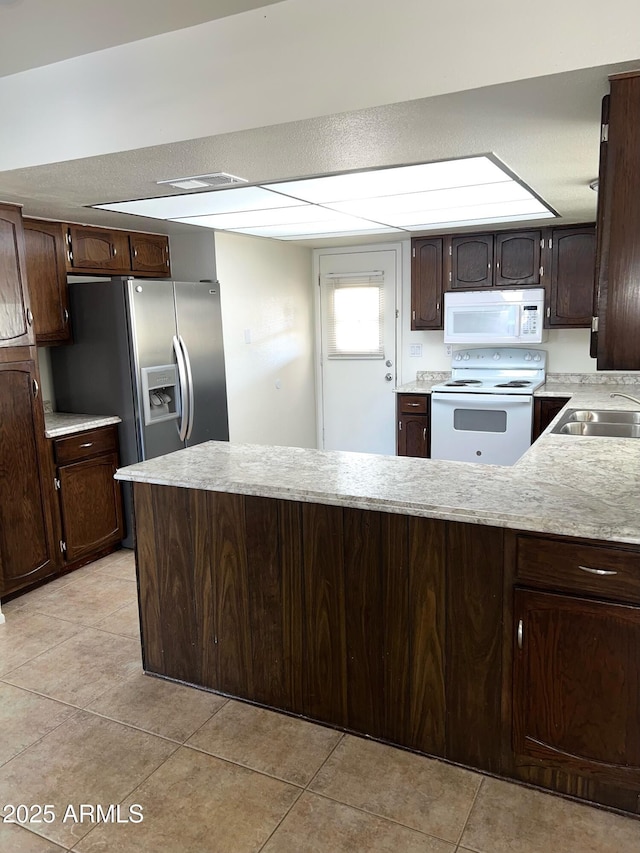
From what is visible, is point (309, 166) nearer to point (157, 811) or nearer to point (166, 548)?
point (166, 548)

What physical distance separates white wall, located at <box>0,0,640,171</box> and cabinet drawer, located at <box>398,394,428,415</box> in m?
3.30

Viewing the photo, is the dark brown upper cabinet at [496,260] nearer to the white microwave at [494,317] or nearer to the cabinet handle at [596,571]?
the white microwave at [494,317]

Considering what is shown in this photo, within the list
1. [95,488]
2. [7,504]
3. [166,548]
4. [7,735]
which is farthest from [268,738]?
[95,488]

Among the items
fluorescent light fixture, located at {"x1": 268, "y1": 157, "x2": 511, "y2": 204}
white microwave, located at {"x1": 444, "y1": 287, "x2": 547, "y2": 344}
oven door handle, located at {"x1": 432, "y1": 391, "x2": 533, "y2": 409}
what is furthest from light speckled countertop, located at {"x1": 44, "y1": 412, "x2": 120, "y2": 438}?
white microwave, located at {"x1": 444, "y1": 287, "x2": 547, "y2": 344}

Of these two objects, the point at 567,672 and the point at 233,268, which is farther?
the point at 233,268

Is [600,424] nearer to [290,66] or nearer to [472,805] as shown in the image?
[472,805]

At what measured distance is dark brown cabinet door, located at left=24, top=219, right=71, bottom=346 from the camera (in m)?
3.66

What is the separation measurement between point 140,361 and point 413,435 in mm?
2288

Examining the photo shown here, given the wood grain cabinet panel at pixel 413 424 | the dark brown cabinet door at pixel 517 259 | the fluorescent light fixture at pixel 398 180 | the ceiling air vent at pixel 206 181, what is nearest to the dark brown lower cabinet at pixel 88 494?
the ceiling air vent at pixel 206 181

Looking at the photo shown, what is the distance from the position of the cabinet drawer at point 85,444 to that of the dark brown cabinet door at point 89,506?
42mm

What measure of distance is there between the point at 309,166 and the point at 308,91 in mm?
609

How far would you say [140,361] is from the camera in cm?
392

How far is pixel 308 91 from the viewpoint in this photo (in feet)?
6.14

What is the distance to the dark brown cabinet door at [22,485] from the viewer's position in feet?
10.8
